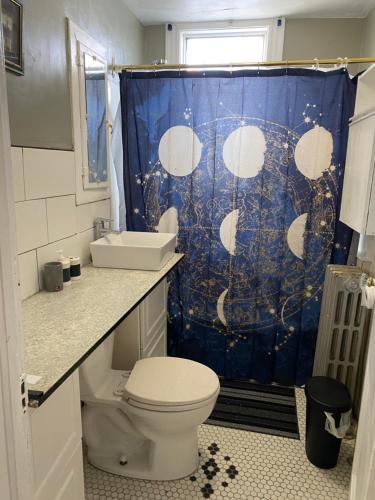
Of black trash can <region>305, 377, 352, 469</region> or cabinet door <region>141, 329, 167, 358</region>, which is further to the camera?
cabinet door <region>141, 329, 167, 358</region>

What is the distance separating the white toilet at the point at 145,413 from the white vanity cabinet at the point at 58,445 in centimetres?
30

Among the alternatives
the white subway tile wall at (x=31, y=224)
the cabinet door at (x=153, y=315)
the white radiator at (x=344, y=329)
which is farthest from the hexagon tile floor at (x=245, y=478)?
the white subway tile wall at (x=31, y=224)

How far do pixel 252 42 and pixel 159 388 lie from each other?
2.53 m

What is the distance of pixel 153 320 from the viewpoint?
216 centimetres

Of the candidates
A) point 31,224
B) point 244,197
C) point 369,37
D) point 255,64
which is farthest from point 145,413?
point 369,37

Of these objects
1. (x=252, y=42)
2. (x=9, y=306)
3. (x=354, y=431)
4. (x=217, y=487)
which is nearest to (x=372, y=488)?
(x=217, y=487)

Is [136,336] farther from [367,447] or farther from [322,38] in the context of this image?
[322,38]

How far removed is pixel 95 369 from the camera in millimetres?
1613

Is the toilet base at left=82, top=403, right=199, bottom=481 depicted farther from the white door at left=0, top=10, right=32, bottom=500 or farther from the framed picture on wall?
the framed picture on wall

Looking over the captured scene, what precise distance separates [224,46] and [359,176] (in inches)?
65.2

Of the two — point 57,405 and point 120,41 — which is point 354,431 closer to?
point 57,405

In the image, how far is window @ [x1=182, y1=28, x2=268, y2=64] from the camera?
110 inches

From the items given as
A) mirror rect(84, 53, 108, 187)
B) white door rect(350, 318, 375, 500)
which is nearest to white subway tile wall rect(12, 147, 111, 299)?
mirror rect(84, 53, 108, 187)

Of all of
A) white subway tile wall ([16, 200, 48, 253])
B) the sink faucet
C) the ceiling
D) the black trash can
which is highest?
the ceiling
